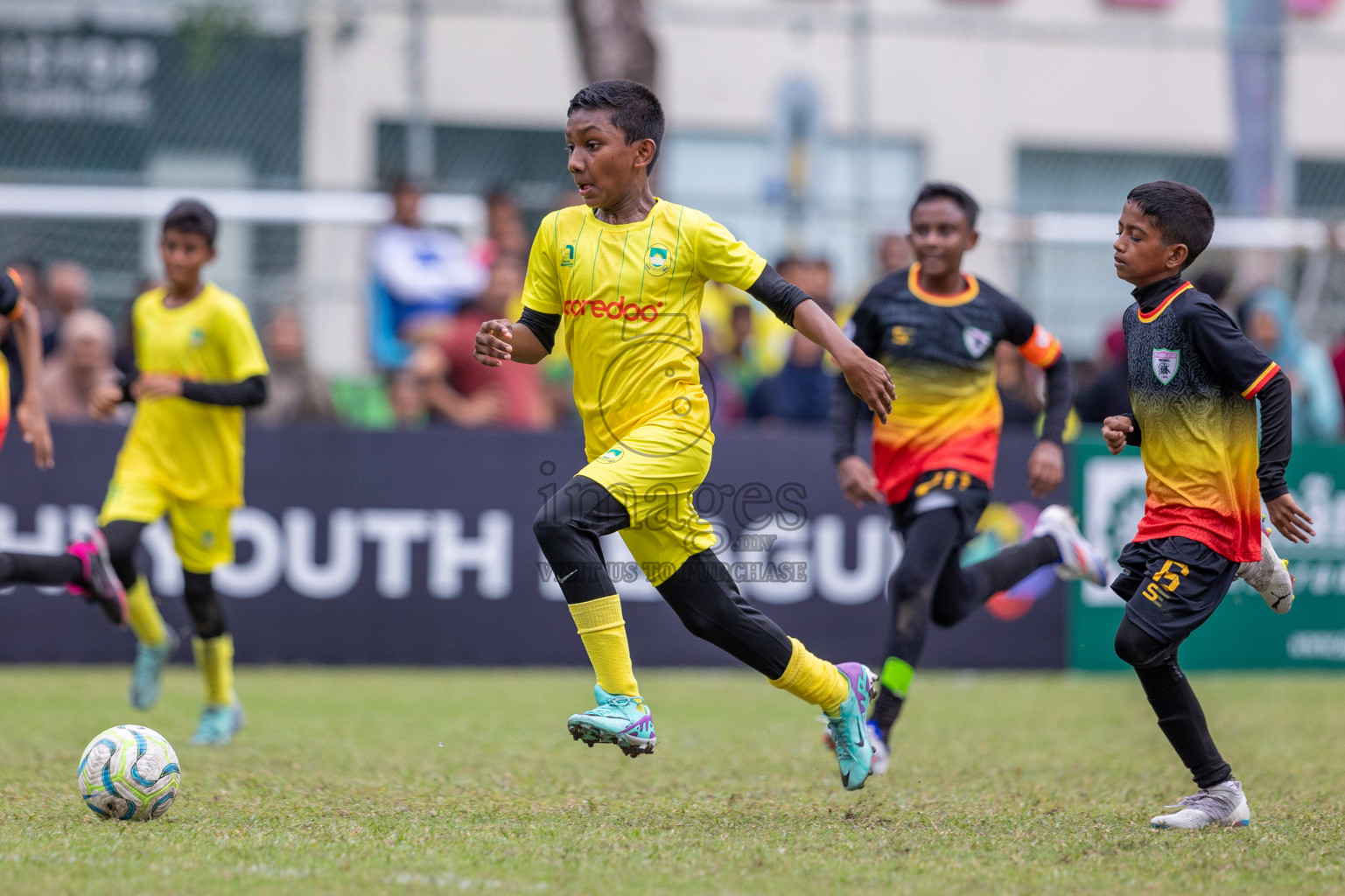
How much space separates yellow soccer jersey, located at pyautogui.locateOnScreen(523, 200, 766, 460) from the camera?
5.14 metres

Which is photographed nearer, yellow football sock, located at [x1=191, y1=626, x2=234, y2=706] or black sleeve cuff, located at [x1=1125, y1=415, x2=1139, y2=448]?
black sleeve cuff, located at [x1=1125, y1=415, x2=1139, y2=448]

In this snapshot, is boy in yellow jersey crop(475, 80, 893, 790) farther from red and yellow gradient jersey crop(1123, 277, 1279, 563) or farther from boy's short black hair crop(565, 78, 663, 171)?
red and yellow gradient jersey crop(1123, 277, 1279, 563)

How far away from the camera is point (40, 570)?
6824 millimetres

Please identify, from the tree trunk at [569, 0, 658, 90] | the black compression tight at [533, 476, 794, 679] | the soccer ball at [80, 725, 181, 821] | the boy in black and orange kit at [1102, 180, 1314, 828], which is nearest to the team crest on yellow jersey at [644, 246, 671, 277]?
the black compression tight at [533, 476, 794, 679]

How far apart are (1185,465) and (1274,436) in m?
0.36

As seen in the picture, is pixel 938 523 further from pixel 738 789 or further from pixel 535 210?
pixel 535 210

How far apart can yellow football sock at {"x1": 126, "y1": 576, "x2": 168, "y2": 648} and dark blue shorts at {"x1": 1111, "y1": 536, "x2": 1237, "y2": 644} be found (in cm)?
489

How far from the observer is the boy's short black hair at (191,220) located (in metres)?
7.10

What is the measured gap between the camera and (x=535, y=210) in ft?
40.7

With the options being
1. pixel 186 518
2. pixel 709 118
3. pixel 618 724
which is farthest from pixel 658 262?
pixel 709 118

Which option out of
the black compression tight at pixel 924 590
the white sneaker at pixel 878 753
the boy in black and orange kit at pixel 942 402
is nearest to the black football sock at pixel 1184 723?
the white sneaker at pixel 878 753

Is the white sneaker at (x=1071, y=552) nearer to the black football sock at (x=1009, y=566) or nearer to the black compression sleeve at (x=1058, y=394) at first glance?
the black football sock at (x=1009, y=566)

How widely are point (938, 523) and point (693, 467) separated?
1762 mm

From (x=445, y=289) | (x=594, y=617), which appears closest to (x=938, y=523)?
(x=594, y=617)
